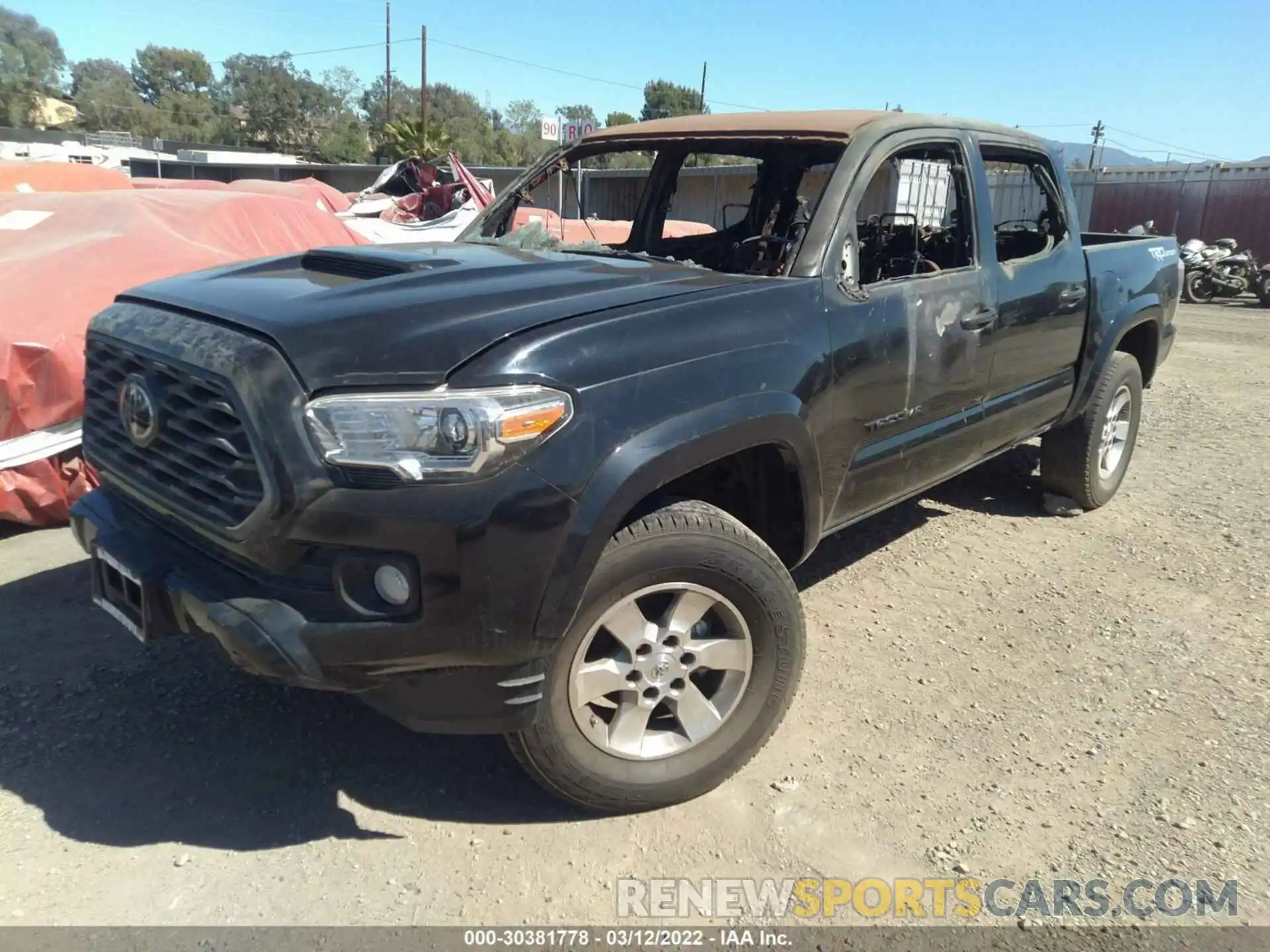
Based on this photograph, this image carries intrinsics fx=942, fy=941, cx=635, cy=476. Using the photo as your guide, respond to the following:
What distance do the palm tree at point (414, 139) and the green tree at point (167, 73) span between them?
72.2 meters

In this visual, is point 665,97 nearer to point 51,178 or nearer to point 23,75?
point 23,75

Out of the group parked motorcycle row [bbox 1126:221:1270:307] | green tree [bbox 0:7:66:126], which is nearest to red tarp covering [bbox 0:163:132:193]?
parked motorcycle row [bbox 1126:221:1270:307]

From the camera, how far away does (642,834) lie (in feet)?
8.77

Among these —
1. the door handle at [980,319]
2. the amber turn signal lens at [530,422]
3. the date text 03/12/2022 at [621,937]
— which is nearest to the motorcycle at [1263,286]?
the door handle at [980,319]

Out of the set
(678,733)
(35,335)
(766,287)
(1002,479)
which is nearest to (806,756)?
(678,733)

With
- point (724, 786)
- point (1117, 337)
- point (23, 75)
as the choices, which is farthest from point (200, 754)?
point (23, 75)

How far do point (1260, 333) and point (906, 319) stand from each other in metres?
13.0

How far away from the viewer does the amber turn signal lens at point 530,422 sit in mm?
2166

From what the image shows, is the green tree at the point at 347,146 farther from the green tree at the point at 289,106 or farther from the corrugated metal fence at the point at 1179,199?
the corrugated metal fence at the point at 1179,199

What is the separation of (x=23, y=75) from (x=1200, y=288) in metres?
96.8

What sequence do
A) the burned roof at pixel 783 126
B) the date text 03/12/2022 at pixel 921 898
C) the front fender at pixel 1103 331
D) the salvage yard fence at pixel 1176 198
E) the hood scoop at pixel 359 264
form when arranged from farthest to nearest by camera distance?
1. the salvage yard fence at pixel 1176 198
2. the front fender at pixel 1103 331
3. the burned roof at pixel 783 126
4. the hood scoop at pixel 359 264
5. the date text 03/12/2022 at pixel 921 898

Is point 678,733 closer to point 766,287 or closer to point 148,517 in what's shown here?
point 766,287

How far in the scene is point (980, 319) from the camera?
3.74m

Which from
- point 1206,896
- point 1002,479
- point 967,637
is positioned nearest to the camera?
point 1206,896
